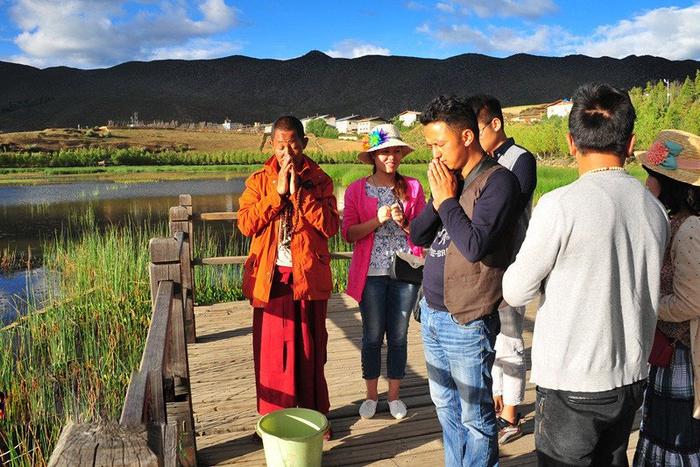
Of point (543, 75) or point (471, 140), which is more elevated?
point (543, 75)

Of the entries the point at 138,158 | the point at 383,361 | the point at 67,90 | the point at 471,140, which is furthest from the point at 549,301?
the point at 67,90

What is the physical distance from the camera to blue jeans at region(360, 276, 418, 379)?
3.13 meters

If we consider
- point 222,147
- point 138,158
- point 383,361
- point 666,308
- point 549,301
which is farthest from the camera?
point 222,147

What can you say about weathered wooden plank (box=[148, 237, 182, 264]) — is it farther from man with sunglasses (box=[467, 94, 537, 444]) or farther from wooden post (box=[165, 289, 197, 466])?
man with sunglasses (box=[467, 94, 537, 444])

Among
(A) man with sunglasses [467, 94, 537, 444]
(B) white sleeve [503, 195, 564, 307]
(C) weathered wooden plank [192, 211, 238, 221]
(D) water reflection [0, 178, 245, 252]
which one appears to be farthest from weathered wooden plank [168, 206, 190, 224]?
(D) water reflection [0, 178, 245, 252]

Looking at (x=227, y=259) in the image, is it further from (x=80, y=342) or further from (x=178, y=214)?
→ (x=80, y=342)

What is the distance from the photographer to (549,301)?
1.70m

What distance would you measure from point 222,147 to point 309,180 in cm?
6667

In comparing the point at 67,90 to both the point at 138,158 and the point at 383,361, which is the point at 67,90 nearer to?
the point at 138,158

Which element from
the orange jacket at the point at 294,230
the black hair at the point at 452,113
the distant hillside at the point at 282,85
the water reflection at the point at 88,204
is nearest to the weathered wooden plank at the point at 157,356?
the orange jacket at the point at 294,230

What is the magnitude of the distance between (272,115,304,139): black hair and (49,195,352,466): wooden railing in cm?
80

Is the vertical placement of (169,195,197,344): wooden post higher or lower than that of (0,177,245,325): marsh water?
higher

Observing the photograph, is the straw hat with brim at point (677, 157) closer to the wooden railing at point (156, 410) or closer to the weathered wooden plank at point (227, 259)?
the wooden railing at point (156, 410)

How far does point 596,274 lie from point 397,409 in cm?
197
